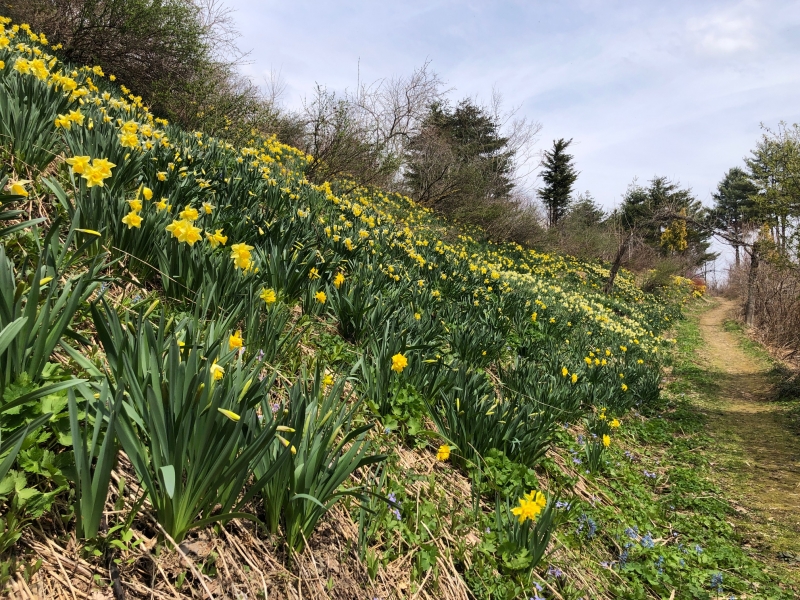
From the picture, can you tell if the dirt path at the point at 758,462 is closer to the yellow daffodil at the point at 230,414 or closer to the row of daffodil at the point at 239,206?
the row of daffodil at the point at 239,206

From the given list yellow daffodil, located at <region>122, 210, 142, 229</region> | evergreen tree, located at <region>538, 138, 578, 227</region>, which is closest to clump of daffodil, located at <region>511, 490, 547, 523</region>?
yellow daffodil, located at <region>122, 210, 142, 229</region>

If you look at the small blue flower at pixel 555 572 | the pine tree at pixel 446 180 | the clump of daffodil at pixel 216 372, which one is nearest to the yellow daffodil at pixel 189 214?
the clump of daffodil at pixel 216 372

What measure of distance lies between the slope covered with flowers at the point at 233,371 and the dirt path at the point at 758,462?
4.11 ft

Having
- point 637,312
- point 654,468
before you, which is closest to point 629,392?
point 654,468

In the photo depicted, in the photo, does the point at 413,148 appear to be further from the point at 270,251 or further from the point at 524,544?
the point at 524,544

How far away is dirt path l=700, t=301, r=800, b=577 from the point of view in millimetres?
3475

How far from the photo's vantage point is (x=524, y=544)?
6.72 ft

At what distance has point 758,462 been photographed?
201 inches

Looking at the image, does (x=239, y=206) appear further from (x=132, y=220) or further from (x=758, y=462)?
(x=758, y=462)

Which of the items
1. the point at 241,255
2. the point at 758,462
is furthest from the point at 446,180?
the point at 241,255

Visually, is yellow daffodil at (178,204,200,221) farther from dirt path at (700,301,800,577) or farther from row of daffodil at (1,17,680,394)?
dirt path at (700,301,800,577)

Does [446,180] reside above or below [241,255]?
above

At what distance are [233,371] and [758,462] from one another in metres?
6.19

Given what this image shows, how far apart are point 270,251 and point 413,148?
1514 centimetres
